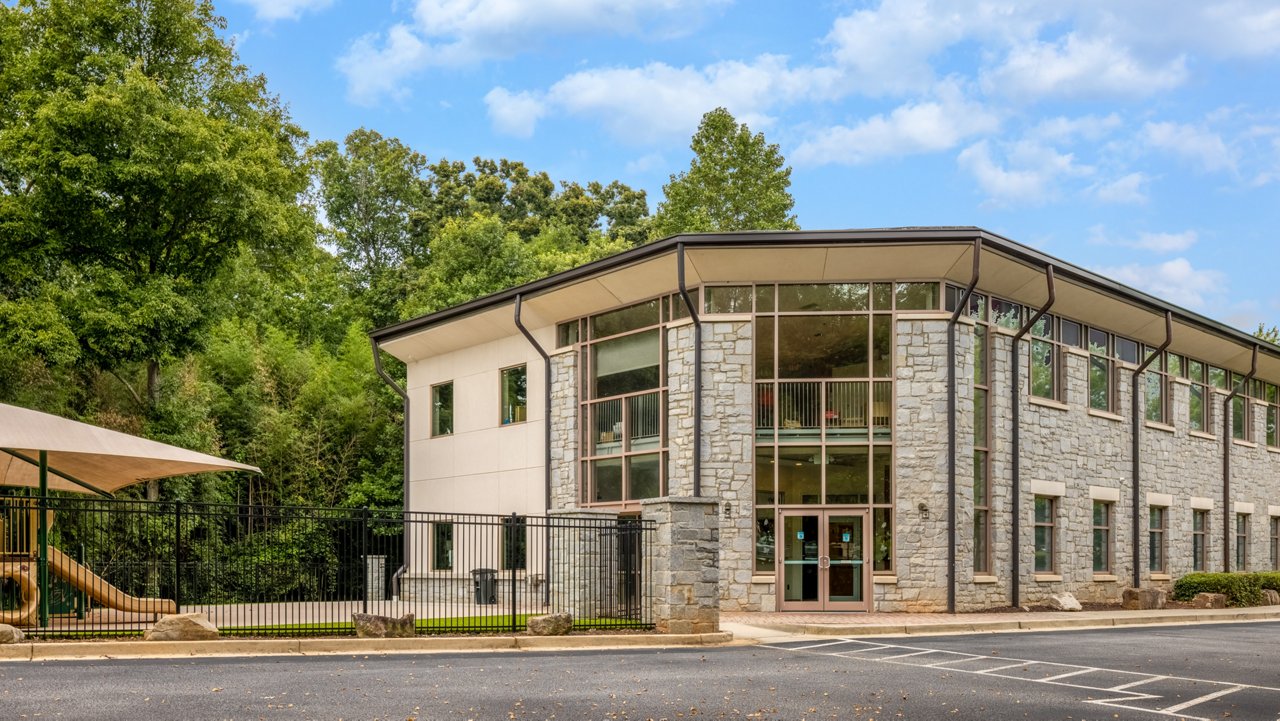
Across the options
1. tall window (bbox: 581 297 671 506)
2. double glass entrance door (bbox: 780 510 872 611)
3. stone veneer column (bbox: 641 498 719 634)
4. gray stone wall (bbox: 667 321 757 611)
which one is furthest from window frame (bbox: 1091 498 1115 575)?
stone veneer column (bbox: 641 498 719 634)

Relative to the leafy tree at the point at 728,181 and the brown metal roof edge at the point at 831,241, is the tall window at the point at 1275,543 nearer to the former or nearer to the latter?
the brown metal roof edge at the point at 831,241

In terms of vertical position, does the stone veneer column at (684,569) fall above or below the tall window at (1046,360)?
below

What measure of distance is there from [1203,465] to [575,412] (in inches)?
669

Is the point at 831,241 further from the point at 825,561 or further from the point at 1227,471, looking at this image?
the point at 1227,471

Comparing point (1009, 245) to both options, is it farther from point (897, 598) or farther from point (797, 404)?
point (897, 598)

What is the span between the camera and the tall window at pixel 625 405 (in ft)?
79.3

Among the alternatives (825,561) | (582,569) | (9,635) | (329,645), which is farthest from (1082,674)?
(9,635)

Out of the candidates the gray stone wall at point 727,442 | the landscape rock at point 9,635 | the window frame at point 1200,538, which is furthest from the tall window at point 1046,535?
the landscape rock at point 9,635

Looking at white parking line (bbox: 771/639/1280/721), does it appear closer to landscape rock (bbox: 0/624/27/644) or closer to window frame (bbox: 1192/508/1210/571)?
landscape rock (bbox: 0/624/27/644)

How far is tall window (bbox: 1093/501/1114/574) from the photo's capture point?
88.0 feet

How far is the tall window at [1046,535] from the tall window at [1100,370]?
3143 mm

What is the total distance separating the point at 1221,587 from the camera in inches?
1079

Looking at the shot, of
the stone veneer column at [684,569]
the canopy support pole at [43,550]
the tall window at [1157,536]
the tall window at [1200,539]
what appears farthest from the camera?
the tall window at [1200,539]

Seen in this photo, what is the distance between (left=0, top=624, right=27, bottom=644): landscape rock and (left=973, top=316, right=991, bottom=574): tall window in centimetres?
1654
